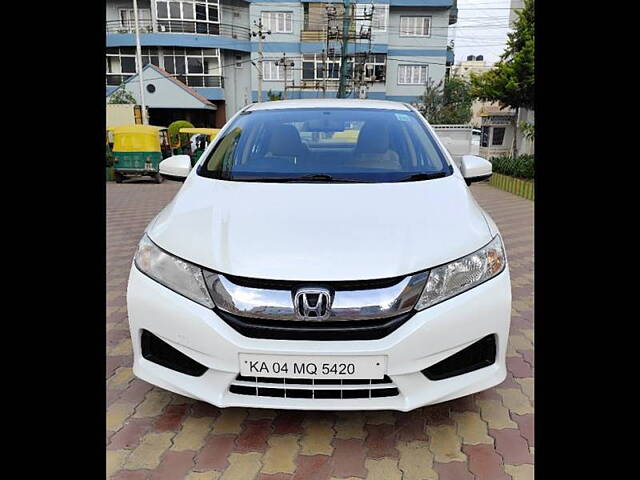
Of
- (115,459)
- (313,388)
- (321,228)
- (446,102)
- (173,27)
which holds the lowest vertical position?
(115,459)

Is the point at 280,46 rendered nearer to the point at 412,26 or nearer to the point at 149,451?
the point at 412,26

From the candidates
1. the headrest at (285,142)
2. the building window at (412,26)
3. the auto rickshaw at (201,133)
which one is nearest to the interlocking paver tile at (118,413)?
the headrest at (285,142)

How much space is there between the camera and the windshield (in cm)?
267

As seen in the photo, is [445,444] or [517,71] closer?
[445,444]

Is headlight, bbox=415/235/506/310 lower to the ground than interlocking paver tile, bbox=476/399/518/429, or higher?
higher

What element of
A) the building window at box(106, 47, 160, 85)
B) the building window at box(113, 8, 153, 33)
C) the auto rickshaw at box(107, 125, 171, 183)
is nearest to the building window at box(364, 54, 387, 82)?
the building window at box(106, 47, 160, 85)

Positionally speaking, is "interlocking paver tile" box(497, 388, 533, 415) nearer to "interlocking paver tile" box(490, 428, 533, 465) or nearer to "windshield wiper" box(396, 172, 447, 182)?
"interlocking paver tile" box(490, 428, 533, 465)

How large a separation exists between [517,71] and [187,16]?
22.8 metres

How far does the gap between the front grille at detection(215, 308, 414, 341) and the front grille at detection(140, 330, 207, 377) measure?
29cm

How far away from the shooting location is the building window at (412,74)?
99.7ft

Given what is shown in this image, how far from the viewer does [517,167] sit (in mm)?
11539

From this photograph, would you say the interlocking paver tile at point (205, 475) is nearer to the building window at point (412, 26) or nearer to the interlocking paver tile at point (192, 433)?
the interlocking paver tile at point (192, 433)

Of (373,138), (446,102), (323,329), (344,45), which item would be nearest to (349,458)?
(323,329)
